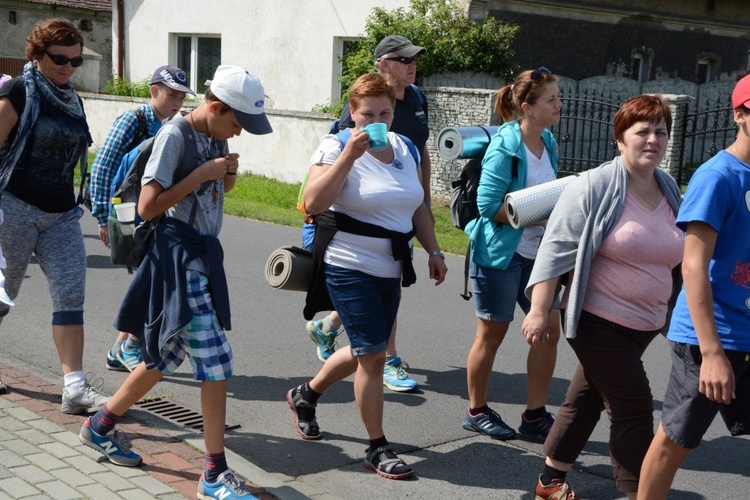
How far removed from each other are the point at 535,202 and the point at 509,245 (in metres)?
0.80

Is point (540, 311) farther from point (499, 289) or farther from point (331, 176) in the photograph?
point (499, 289)

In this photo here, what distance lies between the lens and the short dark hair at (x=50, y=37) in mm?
5156

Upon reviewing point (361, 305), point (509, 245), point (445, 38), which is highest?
point (445, 38)

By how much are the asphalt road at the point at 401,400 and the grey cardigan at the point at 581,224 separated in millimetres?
1146

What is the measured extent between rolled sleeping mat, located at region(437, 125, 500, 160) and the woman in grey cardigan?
1324 millimetres

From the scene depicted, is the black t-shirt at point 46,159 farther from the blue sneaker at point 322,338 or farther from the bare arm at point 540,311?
the bare arm at point 540,311

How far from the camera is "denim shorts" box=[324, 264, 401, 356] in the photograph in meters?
4.60

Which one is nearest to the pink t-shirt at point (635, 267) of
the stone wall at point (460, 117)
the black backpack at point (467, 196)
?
the black backpack at point (467, 196)

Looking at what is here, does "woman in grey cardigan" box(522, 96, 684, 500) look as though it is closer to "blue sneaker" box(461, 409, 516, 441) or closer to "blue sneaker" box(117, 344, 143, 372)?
"blue sneaker" box(461, 409, 516, 441)

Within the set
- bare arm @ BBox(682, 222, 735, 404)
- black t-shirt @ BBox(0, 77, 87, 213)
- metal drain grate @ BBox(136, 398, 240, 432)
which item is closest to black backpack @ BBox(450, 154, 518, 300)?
metal drain grate @ BBox(136, 398, 240, 432)

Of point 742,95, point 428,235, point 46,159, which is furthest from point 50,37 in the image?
point 742,95

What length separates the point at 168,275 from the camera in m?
4.35

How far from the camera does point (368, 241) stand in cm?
466

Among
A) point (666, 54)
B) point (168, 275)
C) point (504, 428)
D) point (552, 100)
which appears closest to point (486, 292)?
point (504, 428)
